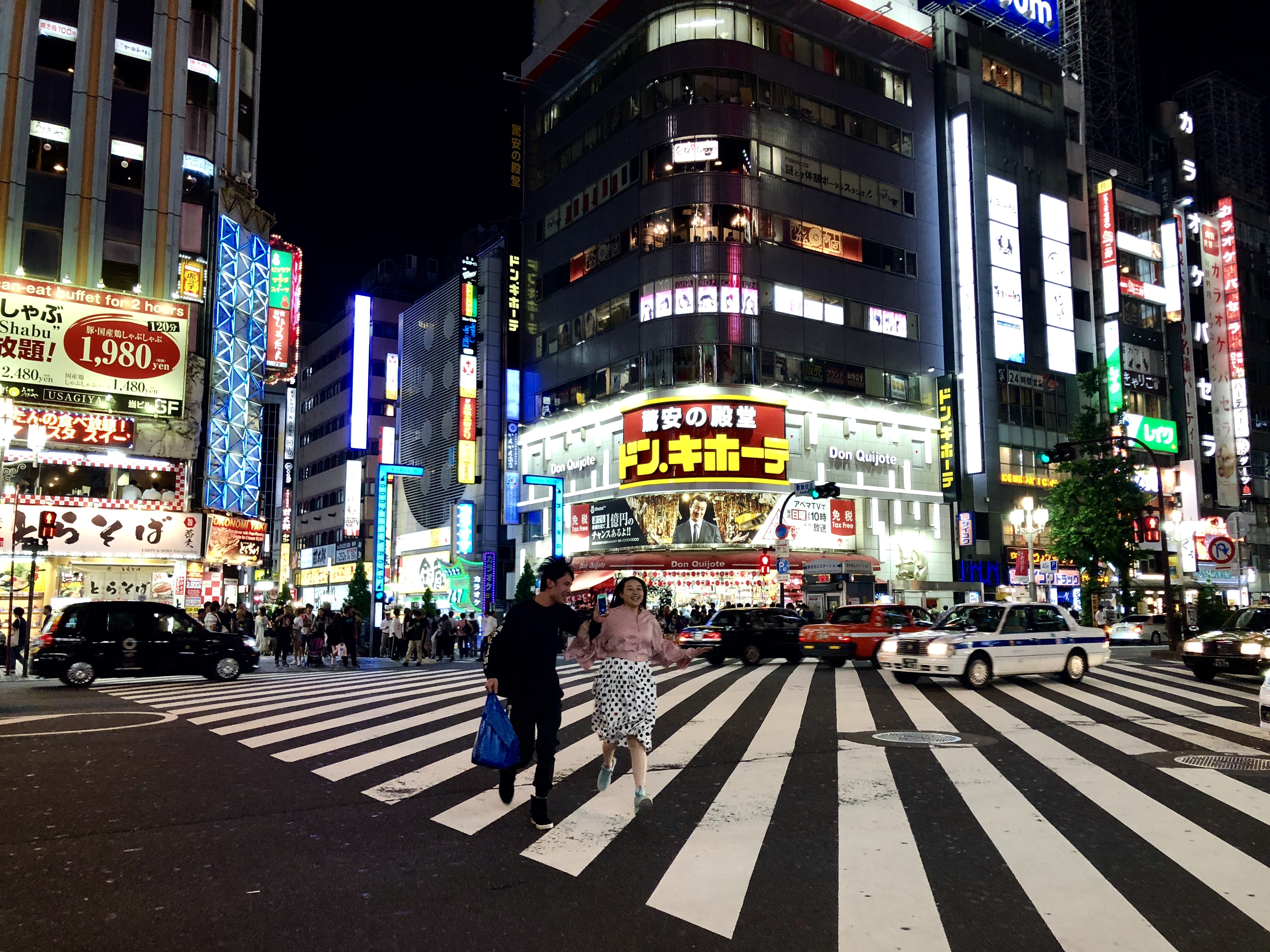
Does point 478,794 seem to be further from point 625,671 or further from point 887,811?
point 887,811

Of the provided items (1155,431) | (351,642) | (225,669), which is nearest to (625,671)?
(225,669)

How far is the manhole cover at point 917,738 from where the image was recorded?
10.7 metres

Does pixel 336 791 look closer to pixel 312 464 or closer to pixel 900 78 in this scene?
pixel 900 78

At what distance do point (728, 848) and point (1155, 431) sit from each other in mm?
63184

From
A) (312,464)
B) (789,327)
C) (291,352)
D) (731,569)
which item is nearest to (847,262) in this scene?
(789,327)

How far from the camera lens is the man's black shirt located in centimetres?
694

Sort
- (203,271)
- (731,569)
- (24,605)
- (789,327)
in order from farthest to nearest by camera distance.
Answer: (789,327), (731,569), (203,271), (24,605)

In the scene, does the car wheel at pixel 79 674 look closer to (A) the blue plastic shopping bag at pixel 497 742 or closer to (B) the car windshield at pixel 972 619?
(A) the blue plastic shopping bag at pixel 497 742

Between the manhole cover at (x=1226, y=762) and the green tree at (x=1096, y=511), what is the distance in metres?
27.7

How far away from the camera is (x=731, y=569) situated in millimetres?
42719

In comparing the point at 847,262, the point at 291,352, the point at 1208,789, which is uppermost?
the point at 847,262

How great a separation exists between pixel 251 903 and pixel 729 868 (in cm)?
256

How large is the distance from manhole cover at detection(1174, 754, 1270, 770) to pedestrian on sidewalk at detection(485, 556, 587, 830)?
6.13m

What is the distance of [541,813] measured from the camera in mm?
6695
